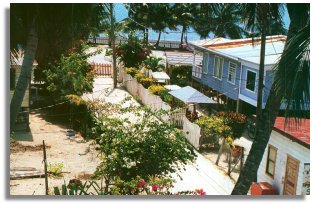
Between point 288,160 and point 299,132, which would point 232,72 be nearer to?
point 288,160

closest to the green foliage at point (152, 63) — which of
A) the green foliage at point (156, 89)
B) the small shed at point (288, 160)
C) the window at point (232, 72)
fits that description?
the green foliage at point (156, 89)

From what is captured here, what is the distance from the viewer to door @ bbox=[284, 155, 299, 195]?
945 cm

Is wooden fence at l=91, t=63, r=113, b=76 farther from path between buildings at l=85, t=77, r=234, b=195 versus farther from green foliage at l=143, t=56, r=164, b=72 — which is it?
green foliage at l=143, t=56, r=164, b=72

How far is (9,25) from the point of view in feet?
23.6

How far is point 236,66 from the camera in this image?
1260cm

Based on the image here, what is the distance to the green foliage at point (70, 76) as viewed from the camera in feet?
43.7

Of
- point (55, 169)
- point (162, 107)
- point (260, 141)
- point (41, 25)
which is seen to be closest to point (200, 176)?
point (162, 107)

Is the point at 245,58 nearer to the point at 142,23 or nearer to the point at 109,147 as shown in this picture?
the point at 142,23

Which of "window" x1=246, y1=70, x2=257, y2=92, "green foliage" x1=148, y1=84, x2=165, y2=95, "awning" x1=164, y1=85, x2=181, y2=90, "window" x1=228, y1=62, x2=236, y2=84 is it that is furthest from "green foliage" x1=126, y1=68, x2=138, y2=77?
"window" x1=246, y1=70, x2=257, y2=92

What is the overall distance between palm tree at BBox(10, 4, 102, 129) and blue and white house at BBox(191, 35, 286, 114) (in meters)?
2.69

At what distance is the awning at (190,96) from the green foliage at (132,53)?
4.06 ft

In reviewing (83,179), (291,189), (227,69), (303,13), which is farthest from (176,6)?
(227,69)

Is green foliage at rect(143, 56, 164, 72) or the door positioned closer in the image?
the door

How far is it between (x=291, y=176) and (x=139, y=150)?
11.2 ft
